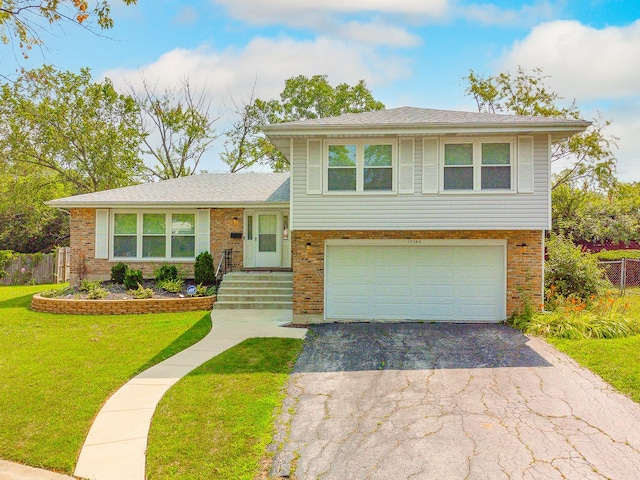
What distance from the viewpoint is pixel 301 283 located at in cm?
1032

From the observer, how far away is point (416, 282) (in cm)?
1027

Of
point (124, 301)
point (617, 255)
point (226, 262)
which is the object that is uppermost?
point (617, 255)

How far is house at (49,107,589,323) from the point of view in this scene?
9.45m

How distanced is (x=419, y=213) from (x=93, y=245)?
1124 centimetres

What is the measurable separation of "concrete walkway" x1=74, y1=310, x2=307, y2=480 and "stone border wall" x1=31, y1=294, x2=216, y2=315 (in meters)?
2.46

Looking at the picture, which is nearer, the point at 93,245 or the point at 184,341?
the point at 184,341

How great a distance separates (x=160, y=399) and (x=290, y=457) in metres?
2.37

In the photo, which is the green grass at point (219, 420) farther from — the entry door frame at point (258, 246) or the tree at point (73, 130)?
the tree at point (73, 130)

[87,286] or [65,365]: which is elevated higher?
[87,286]

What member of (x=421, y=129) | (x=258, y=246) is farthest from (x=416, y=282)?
(x=258, y=246)

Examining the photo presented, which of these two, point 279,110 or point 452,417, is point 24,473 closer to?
point 452,417

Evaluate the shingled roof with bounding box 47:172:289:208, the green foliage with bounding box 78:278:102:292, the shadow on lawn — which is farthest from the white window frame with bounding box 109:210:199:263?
the shadow on lawn

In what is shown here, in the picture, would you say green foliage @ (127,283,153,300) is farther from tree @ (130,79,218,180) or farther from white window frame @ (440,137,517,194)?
tree @ (130,79,218,180)

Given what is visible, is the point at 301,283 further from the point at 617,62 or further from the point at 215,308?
the point at 617,62
